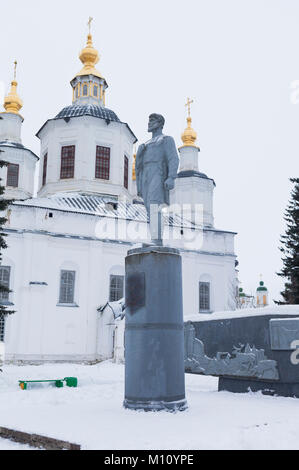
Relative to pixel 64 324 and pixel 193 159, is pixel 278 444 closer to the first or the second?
pixel 64 324

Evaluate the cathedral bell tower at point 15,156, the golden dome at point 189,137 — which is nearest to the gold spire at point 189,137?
the golden dome at point 189,137

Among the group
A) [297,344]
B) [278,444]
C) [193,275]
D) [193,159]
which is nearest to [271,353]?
[297,344]

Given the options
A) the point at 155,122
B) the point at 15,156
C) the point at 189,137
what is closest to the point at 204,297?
the point at 189,137

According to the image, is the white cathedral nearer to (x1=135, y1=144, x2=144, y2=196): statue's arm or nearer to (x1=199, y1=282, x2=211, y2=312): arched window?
(x1=199, y1=282, x2=211, y2=312): arched window

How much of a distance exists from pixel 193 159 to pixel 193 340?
25.8 meters

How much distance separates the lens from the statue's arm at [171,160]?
837 cm

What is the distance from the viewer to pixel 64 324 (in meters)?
24.4

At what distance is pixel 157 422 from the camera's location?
18.5 ft

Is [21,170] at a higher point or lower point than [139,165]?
higher

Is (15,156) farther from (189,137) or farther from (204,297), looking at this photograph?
(204,297)

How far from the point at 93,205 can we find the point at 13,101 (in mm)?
10272

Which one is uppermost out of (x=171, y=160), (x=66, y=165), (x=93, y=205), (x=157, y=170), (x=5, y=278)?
(x=66, y=165)

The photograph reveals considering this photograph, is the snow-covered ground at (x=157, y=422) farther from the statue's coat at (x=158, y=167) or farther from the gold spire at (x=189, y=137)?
the gold spire at (x=189, y=137)

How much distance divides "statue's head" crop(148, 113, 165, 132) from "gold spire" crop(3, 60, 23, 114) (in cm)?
2467
